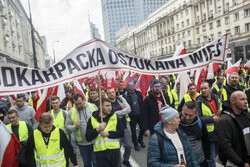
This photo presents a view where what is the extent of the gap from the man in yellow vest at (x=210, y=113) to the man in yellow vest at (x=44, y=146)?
2457 millimetres

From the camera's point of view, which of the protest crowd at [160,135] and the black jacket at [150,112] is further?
the black jacket at [150,112]

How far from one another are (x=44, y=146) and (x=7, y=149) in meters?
0.55

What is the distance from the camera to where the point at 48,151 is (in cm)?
308

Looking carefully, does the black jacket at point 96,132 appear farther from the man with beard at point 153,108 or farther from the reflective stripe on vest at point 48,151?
the man with beard at point 153,108

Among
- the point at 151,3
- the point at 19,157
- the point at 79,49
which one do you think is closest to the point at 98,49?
the point at 79,49

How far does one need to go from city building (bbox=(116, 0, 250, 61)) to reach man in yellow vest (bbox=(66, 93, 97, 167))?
21.8 m

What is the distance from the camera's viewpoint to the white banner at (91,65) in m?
3.17

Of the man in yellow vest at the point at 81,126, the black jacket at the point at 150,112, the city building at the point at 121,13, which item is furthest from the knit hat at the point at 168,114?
the city building at the point at 121,13

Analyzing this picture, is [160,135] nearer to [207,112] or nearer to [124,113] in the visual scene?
[207,112]

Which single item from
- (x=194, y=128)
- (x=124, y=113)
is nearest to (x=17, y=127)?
(x=124, y=113)

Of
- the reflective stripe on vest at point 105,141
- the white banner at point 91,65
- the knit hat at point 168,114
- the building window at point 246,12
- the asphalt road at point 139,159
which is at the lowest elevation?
the asphalt road at point 139,159

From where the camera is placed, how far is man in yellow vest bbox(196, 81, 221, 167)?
3.69m

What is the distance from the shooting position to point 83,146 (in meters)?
4.09

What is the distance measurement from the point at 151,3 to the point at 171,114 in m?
118
